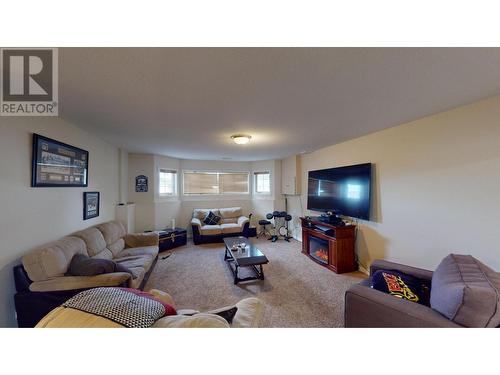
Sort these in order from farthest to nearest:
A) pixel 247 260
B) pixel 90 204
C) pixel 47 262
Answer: pixel 90 204
pixel 247 260
pixel 47 262

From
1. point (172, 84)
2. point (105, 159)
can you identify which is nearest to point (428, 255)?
point (172, 84)

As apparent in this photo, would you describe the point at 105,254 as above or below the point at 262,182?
below

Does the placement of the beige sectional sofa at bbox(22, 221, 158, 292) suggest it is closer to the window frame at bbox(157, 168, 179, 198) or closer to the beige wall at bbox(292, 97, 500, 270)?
the window frame at bbox(157, 168, 179, 198)

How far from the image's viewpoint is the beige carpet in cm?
206

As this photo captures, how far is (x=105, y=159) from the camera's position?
3459 millimetres

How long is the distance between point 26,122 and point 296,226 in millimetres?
5144

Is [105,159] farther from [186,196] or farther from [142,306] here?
[142,306]

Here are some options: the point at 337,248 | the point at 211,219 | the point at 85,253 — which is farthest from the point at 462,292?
the point at 211,219

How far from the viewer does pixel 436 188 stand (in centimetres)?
221

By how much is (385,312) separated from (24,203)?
10.7 feet

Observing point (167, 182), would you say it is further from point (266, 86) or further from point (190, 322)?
point (190, 322)

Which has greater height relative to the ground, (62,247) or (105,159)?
(105,159)

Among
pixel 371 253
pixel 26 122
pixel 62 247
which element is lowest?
pixel 371 253

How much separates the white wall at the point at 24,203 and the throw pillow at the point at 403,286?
3.28 m
